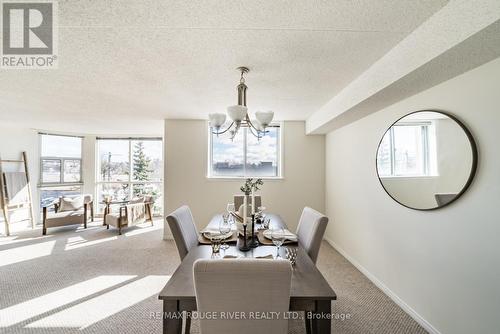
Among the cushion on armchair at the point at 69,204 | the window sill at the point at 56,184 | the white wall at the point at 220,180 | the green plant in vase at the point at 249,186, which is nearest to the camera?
the green plant in vase at the point at 249,186

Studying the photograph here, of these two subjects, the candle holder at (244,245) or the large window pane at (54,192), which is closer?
the candle holder at (244,245)

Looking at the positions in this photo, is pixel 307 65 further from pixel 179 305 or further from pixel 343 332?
pixel 343 332

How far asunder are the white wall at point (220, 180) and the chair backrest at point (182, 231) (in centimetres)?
197

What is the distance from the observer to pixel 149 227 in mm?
4809

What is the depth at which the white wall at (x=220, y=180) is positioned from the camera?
159 inches

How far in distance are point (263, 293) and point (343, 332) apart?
52.6 inches

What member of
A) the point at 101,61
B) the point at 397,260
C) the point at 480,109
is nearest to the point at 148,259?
the point at 101,61

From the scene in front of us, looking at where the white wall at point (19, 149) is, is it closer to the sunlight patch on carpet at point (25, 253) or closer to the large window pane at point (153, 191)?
the sunlight patch on carpet at point (25, 253)

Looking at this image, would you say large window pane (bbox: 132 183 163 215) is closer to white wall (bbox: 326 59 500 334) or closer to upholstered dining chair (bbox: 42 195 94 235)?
upholstered dining chair (bbox: 42 195 94 235)

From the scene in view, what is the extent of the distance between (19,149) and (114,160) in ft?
5.89

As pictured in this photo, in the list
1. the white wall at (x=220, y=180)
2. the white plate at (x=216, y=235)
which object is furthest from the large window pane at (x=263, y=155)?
the white plate at (x=216, y=235)

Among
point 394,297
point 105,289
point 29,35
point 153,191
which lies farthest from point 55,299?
point 153,191

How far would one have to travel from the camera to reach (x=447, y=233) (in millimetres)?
1672

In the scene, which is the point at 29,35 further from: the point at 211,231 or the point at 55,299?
the point at 55,299
